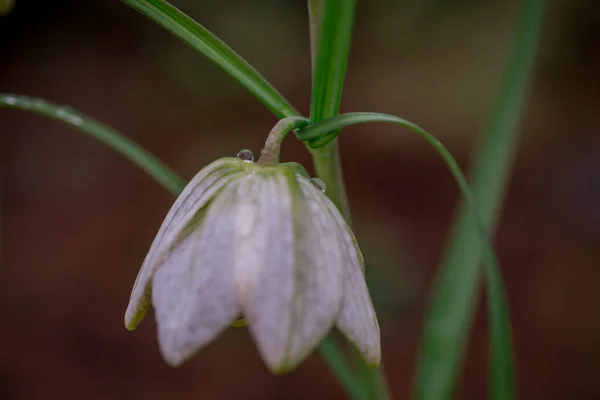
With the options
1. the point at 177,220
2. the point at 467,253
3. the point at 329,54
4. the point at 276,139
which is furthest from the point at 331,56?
the point at 467,253

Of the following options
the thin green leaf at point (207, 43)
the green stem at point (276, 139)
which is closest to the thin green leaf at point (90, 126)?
the thin green leaf at point (207, 43)

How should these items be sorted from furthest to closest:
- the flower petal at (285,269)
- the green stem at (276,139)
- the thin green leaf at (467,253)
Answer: the thin green leaf at (467,253) → the green stem at (276,139) → the flower petal at (285,269)

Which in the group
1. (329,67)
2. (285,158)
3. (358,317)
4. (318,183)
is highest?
(329,67)

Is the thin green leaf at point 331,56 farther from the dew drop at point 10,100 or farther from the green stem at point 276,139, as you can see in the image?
the dew drop at point 10,100

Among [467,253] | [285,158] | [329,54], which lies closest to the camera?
[329,54]

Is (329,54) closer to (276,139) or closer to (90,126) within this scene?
A: (276,139)

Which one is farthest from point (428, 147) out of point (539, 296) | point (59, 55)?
point (59, 55)

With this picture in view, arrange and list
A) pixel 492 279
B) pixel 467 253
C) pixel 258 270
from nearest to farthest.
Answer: pixel 258 270 < pixel 492 279 < pixel 467 253
